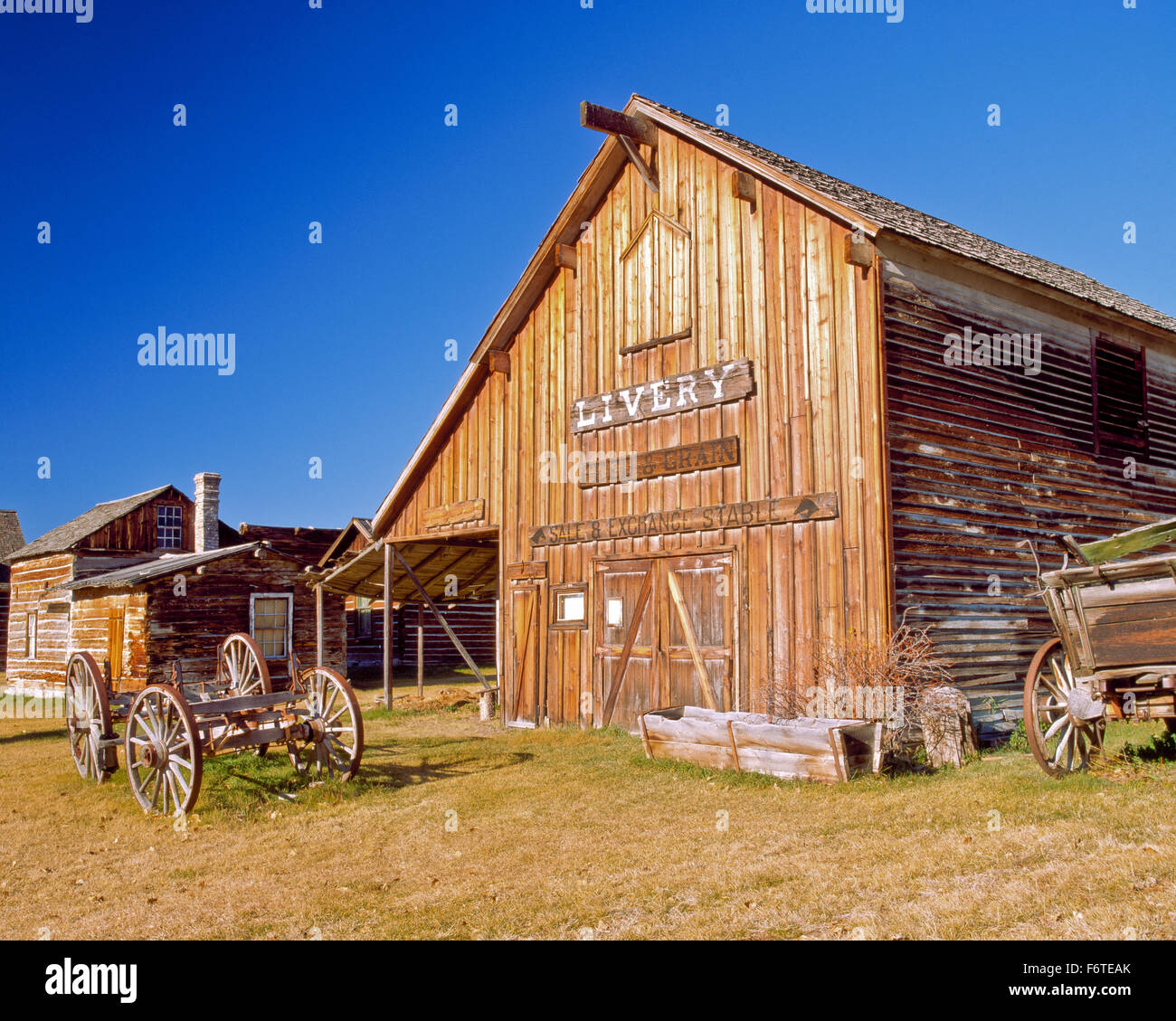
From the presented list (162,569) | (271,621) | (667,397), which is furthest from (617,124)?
(271,621)

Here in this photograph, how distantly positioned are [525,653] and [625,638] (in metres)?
2.49

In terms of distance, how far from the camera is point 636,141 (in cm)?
1423

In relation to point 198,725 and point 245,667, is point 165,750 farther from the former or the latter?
point 245,667

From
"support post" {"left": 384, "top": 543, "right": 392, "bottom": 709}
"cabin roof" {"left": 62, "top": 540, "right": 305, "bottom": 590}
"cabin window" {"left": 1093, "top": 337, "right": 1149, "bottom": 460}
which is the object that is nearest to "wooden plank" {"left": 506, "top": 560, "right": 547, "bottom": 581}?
"support post" {"left": 384, "top": 543, "right": 392, "bottom": 709}

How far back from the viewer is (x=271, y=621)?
81.4ft

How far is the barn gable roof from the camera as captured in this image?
38.3 ft

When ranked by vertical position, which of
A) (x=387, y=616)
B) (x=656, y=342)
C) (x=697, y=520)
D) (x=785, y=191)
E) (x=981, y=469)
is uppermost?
(x=785, y=191)

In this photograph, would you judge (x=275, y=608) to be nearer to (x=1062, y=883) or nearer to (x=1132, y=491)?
(x=1132, y=491)

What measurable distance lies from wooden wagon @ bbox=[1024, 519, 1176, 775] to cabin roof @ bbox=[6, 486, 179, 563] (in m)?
27.2

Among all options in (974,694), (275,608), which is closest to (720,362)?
(974,694)

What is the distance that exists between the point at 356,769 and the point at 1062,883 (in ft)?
22.4
